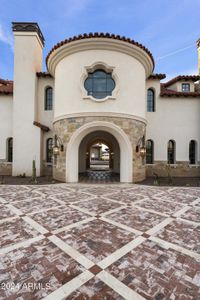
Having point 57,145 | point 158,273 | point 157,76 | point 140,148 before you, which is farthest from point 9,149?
point 158,273

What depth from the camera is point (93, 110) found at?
9680mm

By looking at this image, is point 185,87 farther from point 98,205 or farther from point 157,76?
point 98,205

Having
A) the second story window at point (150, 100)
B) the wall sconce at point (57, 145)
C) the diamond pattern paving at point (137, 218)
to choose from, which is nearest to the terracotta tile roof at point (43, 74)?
the wall sconce at point (57, 145)

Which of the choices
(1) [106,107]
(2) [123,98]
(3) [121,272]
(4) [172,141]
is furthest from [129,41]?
(3) [121,272]

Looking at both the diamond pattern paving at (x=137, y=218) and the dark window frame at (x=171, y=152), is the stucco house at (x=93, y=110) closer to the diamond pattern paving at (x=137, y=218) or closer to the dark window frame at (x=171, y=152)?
the dark window frame at (x=171, y=152)

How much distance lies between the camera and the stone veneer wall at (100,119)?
32.2ft

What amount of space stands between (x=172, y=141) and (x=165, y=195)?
7301mm

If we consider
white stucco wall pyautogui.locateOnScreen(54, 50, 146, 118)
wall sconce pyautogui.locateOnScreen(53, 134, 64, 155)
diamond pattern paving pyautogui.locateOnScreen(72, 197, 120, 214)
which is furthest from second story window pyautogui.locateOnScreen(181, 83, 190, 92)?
diamond pattern paving pyautogui.locateOnScreen(72, 197, 120, 214)

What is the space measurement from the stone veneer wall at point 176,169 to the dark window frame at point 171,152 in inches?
15.8

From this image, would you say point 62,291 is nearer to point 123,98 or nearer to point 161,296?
point 161,296

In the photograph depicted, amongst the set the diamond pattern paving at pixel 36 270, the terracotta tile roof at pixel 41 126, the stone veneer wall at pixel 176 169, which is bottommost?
the diamond pattern paving at pixel 36 270

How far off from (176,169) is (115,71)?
939 cm

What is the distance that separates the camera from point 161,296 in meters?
2.18

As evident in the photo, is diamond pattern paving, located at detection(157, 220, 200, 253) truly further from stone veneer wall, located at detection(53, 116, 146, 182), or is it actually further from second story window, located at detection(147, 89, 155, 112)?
second story window, located at detection(147, 89, 155, 112)
